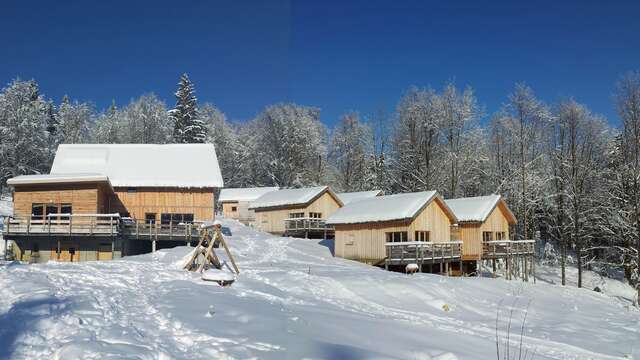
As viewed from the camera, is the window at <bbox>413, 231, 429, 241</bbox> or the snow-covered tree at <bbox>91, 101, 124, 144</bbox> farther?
the snow-covered tree at <bbox>91, 101, 124, 144</bbox>

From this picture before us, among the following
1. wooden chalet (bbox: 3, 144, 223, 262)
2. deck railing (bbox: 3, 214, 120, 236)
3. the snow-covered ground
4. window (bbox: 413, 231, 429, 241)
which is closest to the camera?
the snow-covered ground

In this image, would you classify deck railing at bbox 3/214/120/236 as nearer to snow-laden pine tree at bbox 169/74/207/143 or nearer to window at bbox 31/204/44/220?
window at bbox 31/204/44/220

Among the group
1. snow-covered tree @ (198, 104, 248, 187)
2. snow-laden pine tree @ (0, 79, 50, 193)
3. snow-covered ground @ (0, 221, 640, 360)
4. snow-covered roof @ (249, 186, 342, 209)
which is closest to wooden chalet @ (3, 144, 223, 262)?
snow-covered ground @ (0, 221, 640, 360)

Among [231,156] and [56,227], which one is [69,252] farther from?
[231,156]

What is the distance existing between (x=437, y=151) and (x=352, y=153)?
17900 mm

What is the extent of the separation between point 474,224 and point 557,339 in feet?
73.7

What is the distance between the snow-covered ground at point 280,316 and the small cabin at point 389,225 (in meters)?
6.75

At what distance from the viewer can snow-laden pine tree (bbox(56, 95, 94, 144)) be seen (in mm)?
67938

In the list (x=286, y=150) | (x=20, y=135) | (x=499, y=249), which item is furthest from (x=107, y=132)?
(x=499, y=249)

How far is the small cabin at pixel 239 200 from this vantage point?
6178cm

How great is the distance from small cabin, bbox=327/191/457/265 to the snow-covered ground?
22.1 ft

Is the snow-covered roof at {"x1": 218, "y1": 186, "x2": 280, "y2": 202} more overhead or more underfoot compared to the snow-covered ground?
more overhead

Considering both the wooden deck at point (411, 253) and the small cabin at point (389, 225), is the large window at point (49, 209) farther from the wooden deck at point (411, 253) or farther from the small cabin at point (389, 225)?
the wooden deck at point (411, 253)

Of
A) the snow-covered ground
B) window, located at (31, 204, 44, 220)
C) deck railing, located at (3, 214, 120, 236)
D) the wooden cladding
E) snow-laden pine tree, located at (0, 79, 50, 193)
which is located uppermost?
snow-laden pine tree, located at (0, 79, 50, 193)
